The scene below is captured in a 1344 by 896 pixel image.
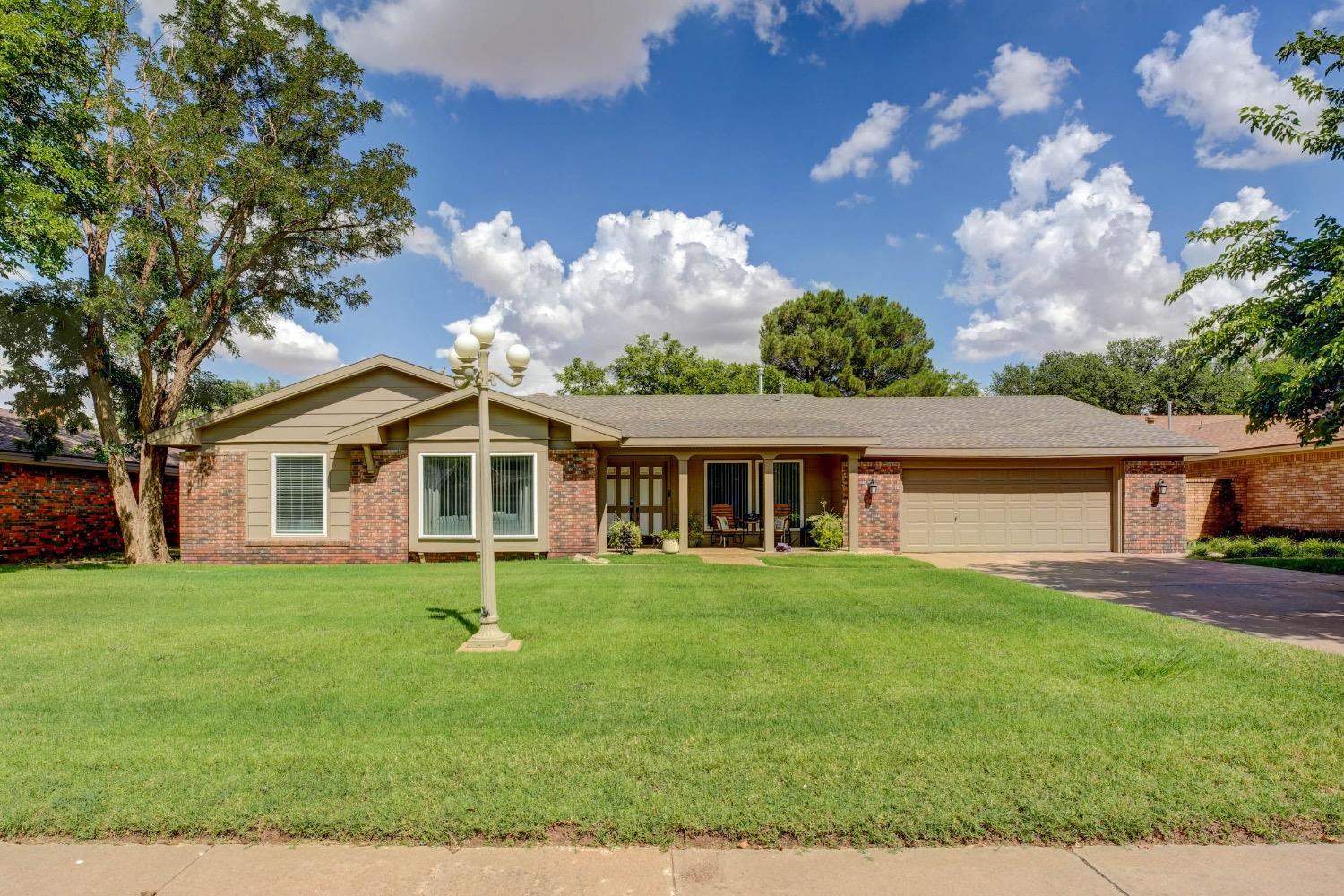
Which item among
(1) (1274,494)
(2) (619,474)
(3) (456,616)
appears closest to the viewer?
(3) (456,616)

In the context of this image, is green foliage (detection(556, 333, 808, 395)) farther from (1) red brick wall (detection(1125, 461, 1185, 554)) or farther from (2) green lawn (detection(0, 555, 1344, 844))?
(2) green lawn (detection(0, 555, 1344, 844))

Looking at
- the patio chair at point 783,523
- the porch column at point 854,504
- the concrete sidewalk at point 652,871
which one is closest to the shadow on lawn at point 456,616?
the concrete sidewalk at point 652,871

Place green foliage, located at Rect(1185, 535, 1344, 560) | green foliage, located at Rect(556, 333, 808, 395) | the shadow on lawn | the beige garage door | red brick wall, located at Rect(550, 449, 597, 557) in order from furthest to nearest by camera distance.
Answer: green foliage, located at Rect(556, 333, 808, 395), the beige garage door, green foliage, located at Rect(1185, 535, 1344, 560), red brick wall, located at Rect(550, 449, 597, 557), the shadow on lawn

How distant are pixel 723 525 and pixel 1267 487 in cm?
1383

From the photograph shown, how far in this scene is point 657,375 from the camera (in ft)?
105

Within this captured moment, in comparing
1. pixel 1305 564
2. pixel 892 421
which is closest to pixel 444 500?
Result: pixel 892 421

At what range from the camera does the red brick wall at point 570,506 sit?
1327cm

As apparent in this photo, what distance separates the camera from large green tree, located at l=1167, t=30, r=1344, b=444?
852cm

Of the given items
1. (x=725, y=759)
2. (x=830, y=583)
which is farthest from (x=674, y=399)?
(x=725, y=759)

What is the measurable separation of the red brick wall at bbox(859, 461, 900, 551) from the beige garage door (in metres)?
0.47

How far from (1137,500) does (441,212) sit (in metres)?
17.9

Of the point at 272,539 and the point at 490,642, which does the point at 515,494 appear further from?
the point at 490,642

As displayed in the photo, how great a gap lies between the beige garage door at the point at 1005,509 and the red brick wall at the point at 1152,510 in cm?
45

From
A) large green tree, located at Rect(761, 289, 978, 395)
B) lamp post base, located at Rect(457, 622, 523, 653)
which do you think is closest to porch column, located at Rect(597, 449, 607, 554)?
lamp post base, located at Rect(457, 622, 523, 653)
